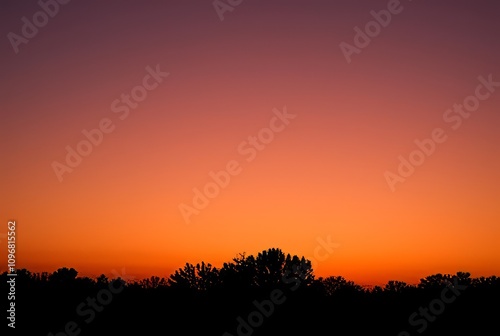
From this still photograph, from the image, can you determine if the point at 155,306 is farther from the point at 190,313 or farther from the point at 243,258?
the point at 243,258

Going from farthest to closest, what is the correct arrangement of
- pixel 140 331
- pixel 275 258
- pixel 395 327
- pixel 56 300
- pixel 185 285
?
pixel 185 285 → pixel 275 258 → pixel 56 300 → pixel 395 327 → pixel 140 331

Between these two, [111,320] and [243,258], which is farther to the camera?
[243,258]

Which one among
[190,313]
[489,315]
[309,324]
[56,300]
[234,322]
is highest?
[56,300]

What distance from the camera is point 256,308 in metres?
67.8

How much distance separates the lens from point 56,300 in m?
72.7

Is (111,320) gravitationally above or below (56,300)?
below

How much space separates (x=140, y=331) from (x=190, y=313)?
24.0 feet

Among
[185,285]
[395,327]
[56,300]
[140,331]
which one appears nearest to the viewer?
[140,331]

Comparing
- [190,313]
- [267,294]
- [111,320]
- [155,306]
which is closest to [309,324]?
[267,294]

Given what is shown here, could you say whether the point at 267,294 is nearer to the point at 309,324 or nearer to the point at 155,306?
the point at 309,324

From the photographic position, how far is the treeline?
205ft

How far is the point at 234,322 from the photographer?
63.5 meters

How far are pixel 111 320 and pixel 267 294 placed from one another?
22.1 meters

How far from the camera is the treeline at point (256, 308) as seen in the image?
62.4m
